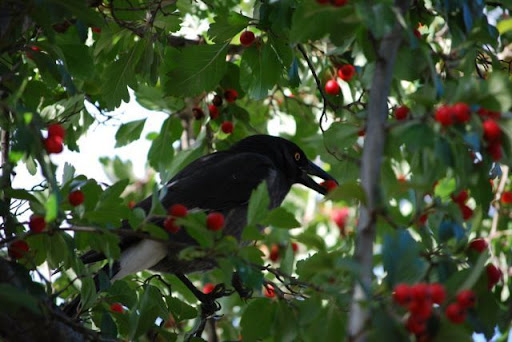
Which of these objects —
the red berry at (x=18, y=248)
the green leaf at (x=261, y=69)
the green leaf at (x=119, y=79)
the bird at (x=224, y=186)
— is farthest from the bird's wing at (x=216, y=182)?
the red berry at (x=18, y=248)

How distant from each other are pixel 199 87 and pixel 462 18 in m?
1.51

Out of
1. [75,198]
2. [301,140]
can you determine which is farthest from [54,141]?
[301,140]

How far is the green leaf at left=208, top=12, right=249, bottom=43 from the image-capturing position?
3.77 metres

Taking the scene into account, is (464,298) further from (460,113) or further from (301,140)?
(301,140)

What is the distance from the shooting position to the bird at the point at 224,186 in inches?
165

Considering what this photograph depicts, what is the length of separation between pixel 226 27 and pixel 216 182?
1.20 metres

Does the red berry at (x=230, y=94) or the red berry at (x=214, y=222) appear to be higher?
the red berry at (x=214, y=222)

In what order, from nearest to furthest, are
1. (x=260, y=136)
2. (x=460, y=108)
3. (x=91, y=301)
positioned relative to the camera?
(x=460, y=108) < (x=91, y=301) < (x=260, y=136)

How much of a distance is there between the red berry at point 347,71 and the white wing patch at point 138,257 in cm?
141

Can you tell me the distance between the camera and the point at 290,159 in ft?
17.9

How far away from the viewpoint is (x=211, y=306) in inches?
178

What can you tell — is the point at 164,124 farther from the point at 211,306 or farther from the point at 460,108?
the point at 460,108

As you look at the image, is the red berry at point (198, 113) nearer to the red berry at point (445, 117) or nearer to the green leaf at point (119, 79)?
the green leaf at point (119, 79)

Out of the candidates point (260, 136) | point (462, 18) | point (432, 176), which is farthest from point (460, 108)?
point (260, 136)
